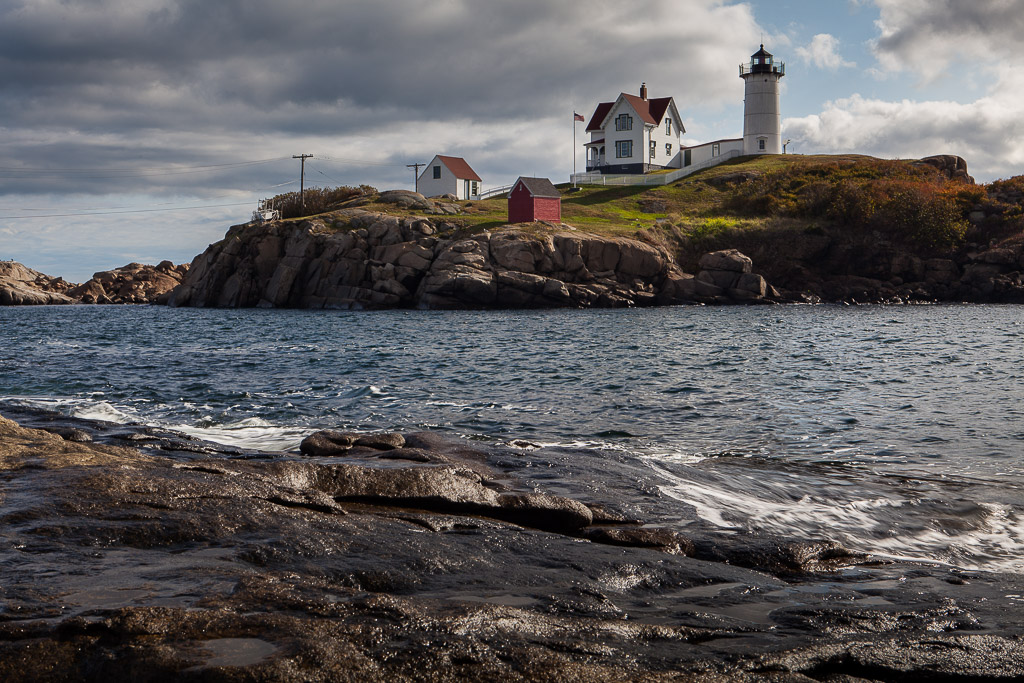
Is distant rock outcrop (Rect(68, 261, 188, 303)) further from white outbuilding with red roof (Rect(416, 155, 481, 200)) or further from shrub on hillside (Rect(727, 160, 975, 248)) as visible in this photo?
shrub on hillside (Rect(727, 160, 975, 248))

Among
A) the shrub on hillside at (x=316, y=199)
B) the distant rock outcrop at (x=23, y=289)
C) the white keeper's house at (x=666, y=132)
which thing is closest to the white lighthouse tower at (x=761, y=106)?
the white keeper's house at (x=666, y=132)

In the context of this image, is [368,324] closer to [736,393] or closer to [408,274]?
[408,274]

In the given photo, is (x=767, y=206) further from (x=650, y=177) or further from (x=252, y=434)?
(x=252, y=434)

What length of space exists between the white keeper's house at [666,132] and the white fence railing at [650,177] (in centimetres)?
21

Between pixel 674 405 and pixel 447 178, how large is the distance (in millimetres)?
84679

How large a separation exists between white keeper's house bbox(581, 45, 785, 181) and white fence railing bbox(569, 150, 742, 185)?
21 centimetres

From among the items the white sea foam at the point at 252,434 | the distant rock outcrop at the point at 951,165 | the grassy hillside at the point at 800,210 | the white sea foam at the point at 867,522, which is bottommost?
the white sea foam at the point at 867,522

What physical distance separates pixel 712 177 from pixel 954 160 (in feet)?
92.4

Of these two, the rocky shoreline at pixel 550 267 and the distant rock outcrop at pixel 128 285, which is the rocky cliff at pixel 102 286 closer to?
the distant rock outcrop at pixel 128 285

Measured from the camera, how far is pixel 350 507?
8.51 meters

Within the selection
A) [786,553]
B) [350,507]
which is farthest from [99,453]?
[786,553]

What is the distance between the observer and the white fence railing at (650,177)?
9775cm

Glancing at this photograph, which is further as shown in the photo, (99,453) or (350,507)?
(99,453)

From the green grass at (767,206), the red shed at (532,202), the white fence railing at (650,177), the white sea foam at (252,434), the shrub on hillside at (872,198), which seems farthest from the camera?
the white fence railing at (650,177)
